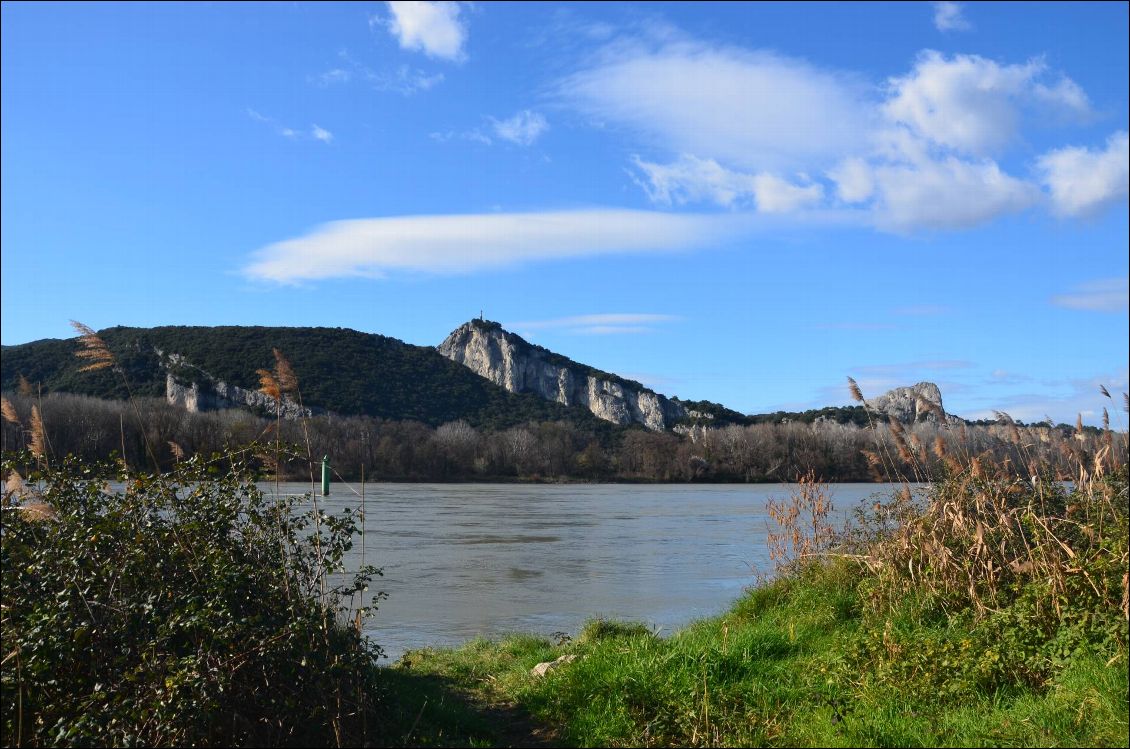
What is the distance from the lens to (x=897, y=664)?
6.03 metres

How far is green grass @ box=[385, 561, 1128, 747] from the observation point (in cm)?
507

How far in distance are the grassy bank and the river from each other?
Answer: 216 centimetres

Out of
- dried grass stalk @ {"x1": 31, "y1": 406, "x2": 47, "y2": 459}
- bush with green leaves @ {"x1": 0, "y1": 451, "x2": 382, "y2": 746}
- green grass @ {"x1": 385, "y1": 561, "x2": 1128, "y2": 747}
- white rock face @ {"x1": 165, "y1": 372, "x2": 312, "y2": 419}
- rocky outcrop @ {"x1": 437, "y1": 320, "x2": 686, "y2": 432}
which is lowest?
green grass @ {"x1": 385, "y1": 561, "x2": 1128, "y2": 747}

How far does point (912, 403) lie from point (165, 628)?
871 cm

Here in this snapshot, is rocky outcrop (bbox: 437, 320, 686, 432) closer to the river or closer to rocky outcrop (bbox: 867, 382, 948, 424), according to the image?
the river

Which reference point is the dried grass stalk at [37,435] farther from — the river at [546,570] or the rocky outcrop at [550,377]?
the rocky outcrop at [550,377]

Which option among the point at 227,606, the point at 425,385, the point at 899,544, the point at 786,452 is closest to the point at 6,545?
the point at 227,606

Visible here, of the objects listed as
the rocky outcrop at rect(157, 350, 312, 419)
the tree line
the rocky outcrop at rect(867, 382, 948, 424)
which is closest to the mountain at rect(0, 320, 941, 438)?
the rocky outcrop at rect(157, 350, 312, 419)

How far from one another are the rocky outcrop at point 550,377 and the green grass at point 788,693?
136030 millimetres

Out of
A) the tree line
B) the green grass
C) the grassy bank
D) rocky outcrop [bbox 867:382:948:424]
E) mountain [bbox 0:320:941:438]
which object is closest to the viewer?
the green grass

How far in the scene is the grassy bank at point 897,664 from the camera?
5.24 meters

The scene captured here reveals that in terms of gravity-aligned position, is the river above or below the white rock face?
below

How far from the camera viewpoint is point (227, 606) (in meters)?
5.02

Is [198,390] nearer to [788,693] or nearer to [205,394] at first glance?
[205,394]
